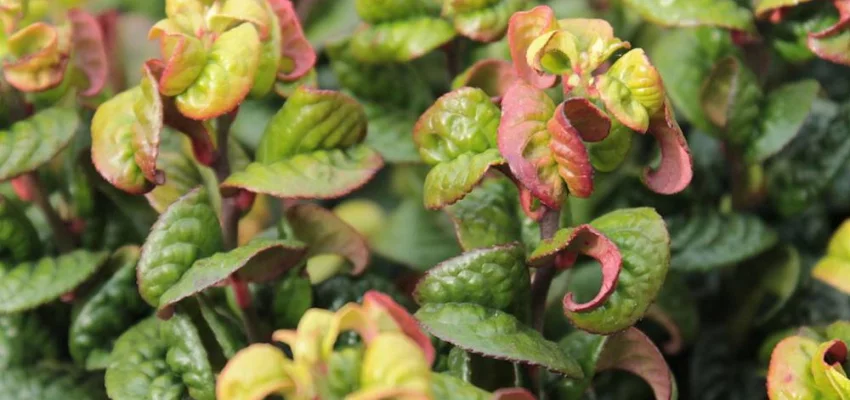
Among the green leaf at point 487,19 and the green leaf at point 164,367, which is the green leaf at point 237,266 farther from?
the green leaf at point 487,19

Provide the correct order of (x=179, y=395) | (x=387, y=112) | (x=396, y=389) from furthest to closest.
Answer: (x=387, y=112)
(x=179, y=395)
(x=396, y=389)

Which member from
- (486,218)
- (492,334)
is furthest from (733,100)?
(492,334)

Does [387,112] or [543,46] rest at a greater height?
[543,46]

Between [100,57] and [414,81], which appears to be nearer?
[100,57]

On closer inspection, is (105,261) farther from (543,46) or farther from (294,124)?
(543,46)

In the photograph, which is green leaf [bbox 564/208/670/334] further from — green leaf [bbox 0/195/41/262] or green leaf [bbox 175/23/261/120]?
green leaf [bbox 0/195/41/262]

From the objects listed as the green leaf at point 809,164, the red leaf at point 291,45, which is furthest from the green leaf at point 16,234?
the green leaf at point 809,164

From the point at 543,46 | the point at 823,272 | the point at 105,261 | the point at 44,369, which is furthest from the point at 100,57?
the point at 823,272
